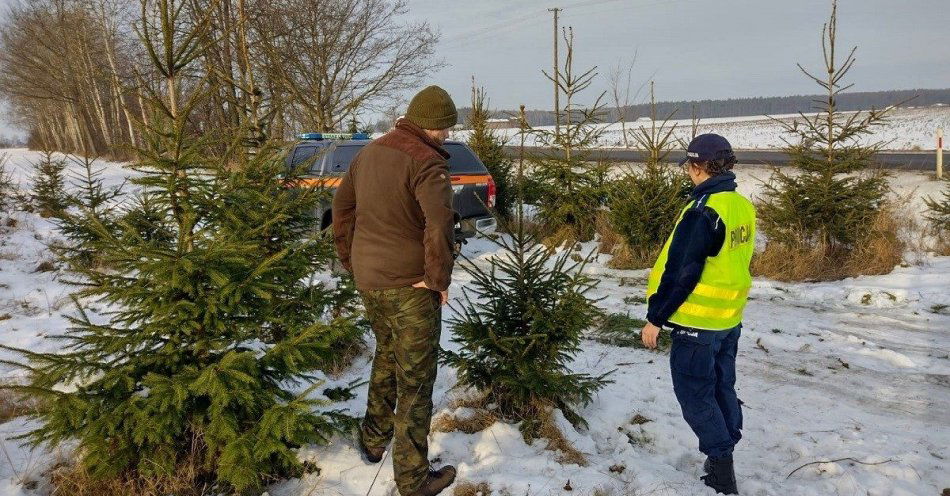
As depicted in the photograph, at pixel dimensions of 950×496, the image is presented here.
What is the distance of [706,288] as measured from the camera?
2.83m

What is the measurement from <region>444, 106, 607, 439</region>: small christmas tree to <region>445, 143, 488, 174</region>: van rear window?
4.83 m

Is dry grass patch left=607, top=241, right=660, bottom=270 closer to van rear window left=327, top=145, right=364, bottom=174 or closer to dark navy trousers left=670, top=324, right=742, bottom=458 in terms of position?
van rear window left=327, top=145, right=364, bottom=174

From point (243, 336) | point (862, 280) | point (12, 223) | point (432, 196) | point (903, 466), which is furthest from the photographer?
point (12, 223)

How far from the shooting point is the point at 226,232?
3.01 meters

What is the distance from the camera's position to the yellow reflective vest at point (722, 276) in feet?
9.11

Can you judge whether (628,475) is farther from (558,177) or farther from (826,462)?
(558,177)

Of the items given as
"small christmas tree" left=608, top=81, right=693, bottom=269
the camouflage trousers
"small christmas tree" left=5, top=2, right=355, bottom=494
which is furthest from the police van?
the camouflage trousers

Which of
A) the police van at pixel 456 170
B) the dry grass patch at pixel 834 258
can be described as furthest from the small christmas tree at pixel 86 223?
the dry grass patch at pixel 834 258

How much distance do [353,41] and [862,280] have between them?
57.8ft

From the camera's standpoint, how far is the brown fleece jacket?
2617mm

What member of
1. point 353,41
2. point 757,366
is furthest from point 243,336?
point 353,41

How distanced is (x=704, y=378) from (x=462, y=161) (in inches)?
244

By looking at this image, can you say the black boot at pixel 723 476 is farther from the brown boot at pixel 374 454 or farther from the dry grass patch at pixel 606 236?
the dry grass patch at pixel 606 236

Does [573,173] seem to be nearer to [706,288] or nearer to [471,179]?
[471,179]
